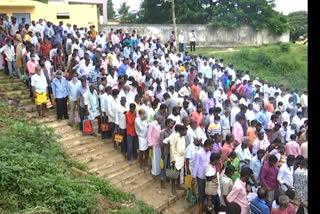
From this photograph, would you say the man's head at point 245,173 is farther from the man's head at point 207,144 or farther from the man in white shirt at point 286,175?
the man's head at point 207,144

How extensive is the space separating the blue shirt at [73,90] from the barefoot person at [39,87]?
675 millimetres

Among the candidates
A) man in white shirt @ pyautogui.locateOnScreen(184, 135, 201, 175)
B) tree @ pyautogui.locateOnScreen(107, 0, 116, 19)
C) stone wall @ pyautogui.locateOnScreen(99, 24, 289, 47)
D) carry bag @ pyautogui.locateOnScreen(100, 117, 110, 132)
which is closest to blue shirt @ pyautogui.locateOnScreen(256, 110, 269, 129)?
man in white shirt @ pyautogui.locateOnScreen(184, 135, 201, 175)

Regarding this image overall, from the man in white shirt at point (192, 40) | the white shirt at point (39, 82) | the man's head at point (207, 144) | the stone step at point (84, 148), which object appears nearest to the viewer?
the man's head at point (207, 144)

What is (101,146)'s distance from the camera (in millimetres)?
9203

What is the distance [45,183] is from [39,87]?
4.05 meters

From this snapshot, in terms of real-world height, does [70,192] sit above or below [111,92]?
below

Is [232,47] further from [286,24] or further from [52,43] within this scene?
[52,43]

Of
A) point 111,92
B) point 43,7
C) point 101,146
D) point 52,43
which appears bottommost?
point 101,146

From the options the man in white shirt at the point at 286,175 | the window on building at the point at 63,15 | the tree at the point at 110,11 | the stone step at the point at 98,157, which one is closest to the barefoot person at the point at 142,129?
the stone step at the point at 98,157

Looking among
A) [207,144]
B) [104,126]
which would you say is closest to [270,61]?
[104,126]

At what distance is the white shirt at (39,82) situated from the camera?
9172mm

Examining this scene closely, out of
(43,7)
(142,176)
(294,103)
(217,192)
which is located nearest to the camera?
(217,192)
